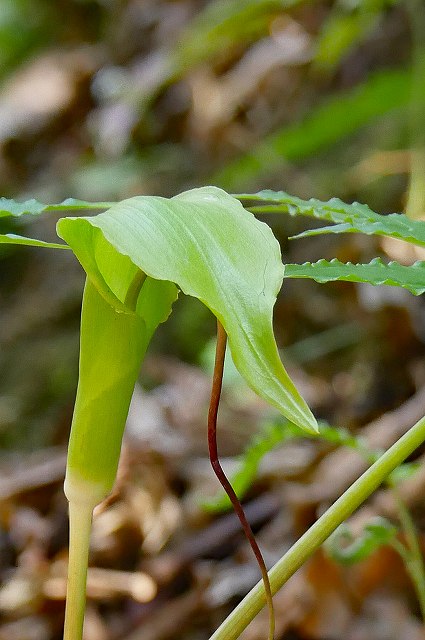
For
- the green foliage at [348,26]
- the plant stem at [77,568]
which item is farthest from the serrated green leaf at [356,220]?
the green foliage at [348,26]

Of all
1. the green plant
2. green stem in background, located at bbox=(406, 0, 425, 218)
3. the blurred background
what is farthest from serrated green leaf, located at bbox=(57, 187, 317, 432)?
green stem in background, located at bbox=(406, 0, 425, 218)

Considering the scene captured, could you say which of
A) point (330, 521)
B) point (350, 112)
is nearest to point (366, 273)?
point (330, 521)

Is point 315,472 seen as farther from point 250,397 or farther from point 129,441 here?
point 250,397

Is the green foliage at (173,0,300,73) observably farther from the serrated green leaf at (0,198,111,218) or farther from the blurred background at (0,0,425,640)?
the serrated green leaf at (0,198,111,218)

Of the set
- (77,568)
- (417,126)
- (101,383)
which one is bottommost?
(77,568)

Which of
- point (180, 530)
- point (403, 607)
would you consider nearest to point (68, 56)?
point (180, 530)

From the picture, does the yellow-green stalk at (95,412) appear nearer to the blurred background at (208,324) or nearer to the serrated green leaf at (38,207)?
the serrated green leaf at (38,207)

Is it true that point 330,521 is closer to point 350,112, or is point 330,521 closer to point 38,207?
point 38,207
